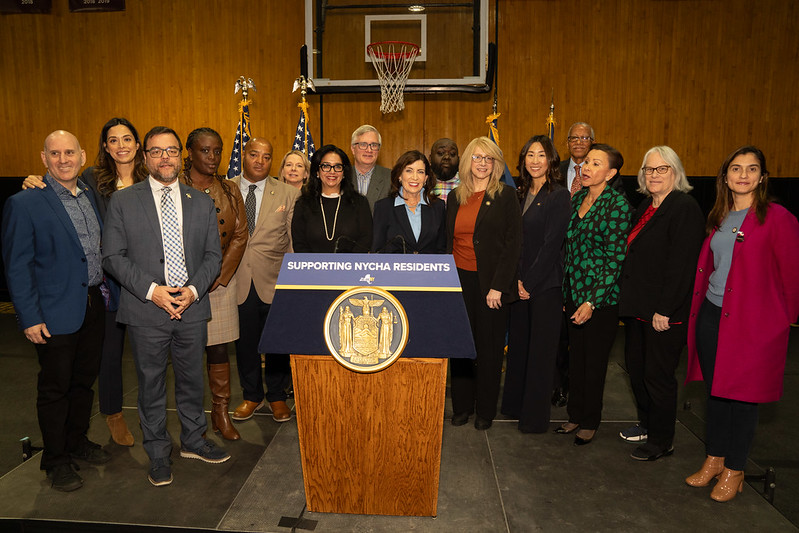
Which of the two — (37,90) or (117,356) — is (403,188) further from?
(37,90)

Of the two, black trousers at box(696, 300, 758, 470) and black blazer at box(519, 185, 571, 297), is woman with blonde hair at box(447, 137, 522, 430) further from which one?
black trousers at box(696, 300, 758, 470)

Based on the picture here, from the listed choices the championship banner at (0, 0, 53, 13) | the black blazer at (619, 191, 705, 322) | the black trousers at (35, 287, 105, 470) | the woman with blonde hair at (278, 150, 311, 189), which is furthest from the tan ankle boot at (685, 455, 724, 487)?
the championship banner at (0, 0, 53, 13)

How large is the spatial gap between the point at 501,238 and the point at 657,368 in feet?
3.52

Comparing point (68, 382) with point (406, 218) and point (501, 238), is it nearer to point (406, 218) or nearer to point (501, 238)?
point (406, 218)

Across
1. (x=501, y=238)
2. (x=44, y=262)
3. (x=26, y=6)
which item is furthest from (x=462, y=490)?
(x=26, y=6)

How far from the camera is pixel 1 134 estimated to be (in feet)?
24.8

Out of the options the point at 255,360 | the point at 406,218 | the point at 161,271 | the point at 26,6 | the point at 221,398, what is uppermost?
the point at 26,6

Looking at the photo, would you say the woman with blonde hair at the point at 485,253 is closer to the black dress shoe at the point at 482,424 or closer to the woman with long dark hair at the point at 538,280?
the black dress shoe at the point at 482,424

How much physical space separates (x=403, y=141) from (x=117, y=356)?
5.04 metres

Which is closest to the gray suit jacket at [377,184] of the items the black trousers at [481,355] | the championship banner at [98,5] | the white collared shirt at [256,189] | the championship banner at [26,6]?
the white collared shirt at [256,189]

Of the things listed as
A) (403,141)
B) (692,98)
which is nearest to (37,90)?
(403,141)

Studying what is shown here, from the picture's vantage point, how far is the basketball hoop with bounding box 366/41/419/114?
6.60 m

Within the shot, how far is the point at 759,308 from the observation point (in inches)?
93.0

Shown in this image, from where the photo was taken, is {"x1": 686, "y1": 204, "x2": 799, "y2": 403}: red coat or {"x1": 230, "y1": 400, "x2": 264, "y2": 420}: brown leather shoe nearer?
{"x1": 686, "y1": 204, "x2": 799, "y2": 403}: red coat
